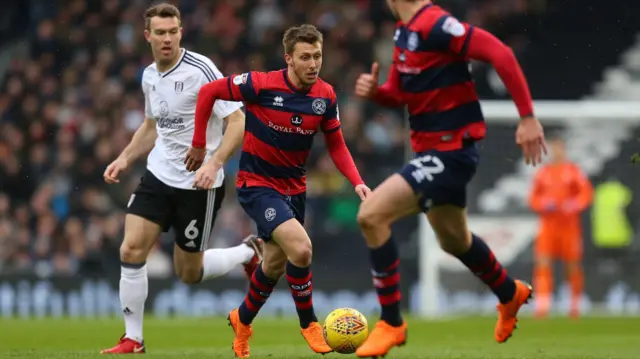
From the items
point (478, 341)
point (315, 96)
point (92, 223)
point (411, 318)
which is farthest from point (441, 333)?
point (92, 223)

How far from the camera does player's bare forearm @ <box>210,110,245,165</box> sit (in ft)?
27.9

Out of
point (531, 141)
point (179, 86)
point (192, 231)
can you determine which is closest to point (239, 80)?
point (179, 86)

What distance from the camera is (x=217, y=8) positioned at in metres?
23.0

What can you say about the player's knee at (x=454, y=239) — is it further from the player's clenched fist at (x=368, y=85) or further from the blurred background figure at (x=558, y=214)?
the blurred background figure at (x=558, y=214)

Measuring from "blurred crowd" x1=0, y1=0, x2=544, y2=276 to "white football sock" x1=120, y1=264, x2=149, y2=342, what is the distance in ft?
27.7

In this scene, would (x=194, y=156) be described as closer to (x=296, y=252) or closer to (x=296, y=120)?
(x=296, y=120)

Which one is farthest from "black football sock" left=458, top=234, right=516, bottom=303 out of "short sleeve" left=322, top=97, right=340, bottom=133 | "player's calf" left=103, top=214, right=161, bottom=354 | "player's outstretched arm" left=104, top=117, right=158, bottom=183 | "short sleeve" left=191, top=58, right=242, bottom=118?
"player's outstretched arm" left=104, top=117, right=158, bottom=183

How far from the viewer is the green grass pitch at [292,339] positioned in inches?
362

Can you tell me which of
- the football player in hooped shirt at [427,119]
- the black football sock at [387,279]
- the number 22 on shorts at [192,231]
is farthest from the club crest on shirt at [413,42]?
the number 22 on shorts at [192,231]

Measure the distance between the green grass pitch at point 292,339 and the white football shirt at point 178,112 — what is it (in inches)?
55.4

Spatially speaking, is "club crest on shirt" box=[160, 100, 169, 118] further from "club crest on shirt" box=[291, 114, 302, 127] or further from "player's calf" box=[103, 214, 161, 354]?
"club crest on shirt" box=[291, 114, 302, 127]

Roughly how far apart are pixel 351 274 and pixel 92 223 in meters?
4.10

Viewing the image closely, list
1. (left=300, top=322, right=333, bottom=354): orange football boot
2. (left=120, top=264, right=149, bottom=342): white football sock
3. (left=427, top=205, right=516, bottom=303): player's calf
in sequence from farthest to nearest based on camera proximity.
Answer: (left=120, top=264, right=149, bottom=342): white football sock, (left=300, top=322, right=333, bottom=354): orange football boot, (left=427, top=205, right=516, bottom=303): player's calf

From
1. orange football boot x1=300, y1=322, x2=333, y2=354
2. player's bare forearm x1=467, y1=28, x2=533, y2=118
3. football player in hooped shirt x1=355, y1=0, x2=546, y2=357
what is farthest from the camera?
orange football boot x1=300, y1=322, x2=333, y2=354
